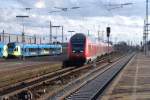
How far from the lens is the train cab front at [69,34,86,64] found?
1946 inches

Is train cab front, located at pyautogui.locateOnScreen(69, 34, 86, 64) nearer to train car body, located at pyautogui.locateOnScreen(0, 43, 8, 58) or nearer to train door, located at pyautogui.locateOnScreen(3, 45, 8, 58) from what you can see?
train car body, located at pyautogui.locateOnScreen(0, 43, 8, 58)

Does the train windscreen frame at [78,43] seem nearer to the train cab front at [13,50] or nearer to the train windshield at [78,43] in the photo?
the train windshield at [78,43]

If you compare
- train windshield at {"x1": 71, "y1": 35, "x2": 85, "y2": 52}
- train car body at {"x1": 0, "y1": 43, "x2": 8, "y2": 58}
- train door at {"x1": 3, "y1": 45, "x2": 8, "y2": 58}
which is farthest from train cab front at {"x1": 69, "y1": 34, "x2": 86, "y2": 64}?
train door at {"x1": 3, "y1": 45, "x2": 8, "y2": 58}

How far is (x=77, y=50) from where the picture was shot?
4991 cm

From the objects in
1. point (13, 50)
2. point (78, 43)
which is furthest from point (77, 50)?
point (13, 50)

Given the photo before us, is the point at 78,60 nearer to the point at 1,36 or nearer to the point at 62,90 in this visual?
the point at 62,90

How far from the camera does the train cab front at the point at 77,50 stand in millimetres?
49438

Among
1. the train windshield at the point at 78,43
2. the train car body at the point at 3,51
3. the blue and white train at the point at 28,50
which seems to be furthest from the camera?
the blue and white train at the point at 28,50

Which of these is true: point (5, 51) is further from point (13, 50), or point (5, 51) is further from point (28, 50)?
point (28, 50)

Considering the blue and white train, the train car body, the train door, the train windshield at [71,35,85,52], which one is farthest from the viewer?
the blue and white train

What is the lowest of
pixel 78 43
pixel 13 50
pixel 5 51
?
pixel 5 51

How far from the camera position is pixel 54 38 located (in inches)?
6137

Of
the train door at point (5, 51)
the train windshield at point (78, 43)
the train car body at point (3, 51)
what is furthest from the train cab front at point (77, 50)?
the train door at point (5, 51)

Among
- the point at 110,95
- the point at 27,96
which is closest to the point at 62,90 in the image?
the point at 110,95
